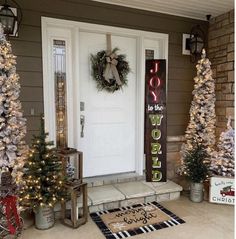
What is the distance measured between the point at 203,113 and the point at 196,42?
3.41 ft

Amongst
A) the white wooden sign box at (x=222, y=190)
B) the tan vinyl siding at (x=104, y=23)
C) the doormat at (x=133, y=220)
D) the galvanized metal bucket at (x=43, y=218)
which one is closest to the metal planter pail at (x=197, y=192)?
the white wooden sign box at (x=222, y=190)

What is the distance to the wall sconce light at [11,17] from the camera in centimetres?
253

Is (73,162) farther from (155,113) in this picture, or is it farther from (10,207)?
(155,113)

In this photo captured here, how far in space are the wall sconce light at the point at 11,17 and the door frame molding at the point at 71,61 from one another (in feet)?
0.90

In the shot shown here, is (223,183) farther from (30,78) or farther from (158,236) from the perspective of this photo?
(30,78)

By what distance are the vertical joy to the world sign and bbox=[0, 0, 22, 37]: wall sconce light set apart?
5.31 feet

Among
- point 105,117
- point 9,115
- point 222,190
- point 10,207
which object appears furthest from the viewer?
point 105,117

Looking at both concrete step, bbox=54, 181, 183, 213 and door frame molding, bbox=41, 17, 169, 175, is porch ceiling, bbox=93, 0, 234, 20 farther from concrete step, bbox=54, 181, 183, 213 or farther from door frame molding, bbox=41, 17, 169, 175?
concrete step, bbox=54, 181, 183, 213

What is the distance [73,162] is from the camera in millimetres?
2947

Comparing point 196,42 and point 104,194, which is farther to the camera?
point 196,42

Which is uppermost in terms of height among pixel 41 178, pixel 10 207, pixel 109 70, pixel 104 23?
pixel 104 23

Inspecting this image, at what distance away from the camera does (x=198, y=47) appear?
11.7 feet

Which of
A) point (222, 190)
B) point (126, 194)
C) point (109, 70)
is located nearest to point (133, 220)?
point (126, 194)

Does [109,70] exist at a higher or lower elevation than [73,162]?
higher
